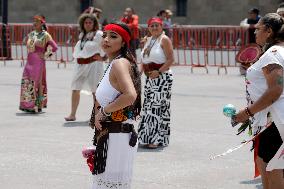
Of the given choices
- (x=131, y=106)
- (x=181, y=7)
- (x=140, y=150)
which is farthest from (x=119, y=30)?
(x=181, y=7)

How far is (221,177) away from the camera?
27.8ft

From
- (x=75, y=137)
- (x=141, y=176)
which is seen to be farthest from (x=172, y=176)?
(x=75, y=137)

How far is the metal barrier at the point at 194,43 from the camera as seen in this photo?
23.3 m

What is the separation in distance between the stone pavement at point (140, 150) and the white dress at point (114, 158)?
2227mm

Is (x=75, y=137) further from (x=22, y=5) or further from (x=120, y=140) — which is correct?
(x=22, y=5)

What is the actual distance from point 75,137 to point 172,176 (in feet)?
8.98

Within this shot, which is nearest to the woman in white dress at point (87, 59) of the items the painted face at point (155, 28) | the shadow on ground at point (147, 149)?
the painted face at point (155, 28)

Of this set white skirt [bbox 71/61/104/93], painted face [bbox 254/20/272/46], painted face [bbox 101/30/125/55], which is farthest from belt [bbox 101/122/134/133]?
white skirt [bbox 71/61/104/93]

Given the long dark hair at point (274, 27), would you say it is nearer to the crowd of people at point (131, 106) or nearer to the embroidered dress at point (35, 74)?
the crowd of people at point (131, 106)

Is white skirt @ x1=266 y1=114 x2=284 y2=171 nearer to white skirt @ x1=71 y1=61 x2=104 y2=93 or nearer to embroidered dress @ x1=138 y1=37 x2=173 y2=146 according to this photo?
embroidered dress @ x1=138 y1=37 x2=173 y2=146

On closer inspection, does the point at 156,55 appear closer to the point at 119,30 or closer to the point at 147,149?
the point at 147,149

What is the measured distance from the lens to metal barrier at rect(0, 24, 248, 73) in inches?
917

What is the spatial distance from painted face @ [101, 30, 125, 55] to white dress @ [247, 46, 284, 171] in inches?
39.8

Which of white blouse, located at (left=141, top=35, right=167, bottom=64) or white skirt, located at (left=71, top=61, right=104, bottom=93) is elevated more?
white blouse, located at (left=141, top=35, right=167, bottom=64)
